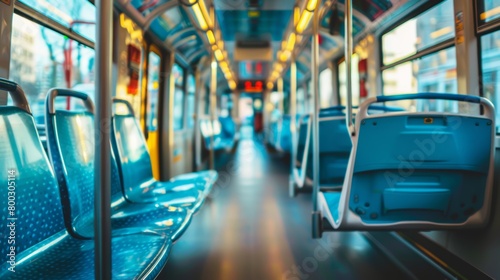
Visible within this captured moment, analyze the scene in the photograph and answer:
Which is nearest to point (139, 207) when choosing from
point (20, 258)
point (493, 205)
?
point (20, 258)

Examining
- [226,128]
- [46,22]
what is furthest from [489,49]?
[226,128]

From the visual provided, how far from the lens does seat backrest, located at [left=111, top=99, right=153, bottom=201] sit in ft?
6.95

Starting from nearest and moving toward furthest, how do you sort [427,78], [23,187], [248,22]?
[23,187] → [427,78] → [248,22]

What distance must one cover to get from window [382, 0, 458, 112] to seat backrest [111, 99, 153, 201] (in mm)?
2269

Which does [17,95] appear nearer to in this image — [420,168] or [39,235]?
[39,235]

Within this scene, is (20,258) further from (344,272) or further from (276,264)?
(344,272)

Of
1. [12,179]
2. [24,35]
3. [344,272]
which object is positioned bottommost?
[344,272]

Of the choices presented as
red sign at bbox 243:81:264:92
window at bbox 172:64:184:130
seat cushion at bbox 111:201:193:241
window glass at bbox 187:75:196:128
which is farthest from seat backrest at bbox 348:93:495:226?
red sign at bbox 243:81:264:92

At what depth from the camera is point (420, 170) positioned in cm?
154

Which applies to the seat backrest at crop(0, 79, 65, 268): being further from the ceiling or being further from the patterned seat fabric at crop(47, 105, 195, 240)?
the ceiling

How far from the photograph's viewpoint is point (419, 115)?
1.46 meters

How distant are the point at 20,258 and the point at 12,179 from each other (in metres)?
0.27

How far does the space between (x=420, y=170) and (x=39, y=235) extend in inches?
64.6

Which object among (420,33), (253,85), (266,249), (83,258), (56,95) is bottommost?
(266,249)
